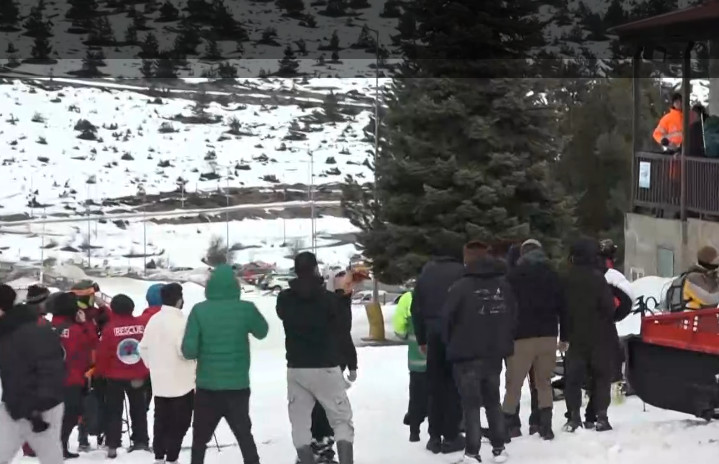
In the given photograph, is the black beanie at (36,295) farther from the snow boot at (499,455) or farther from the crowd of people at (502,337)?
the snow boot at (499,455)

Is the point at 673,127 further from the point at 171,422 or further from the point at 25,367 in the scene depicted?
the point at 25,367

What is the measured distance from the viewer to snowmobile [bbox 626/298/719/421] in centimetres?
923

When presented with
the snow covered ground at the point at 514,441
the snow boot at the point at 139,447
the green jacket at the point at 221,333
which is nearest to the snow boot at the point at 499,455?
the snow covered ground at the point at 514,441

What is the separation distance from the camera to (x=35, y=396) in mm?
7250

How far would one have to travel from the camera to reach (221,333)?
779cm

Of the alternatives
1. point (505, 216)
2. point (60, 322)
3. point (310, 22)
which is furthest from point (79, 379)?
point (310, 22)

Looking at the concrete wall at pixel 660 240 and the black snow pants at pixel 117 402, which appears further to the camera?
the concrete wall at pixel 660 240

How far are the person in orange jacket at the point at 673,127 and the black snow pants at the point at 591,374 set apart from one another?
31.7ft

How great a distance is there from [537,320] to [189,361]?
8.60 feet

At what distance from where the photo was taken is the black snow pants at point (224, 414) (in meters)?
7.79

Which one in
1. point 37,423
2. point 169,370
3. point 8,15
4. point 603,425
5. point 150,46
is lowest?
point 603,425

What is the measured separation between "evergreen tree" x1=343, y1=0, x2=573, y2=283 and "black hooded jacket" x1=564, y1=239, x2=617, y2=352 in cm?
1273

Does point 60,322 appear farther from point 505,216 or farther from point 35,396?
point 505,216

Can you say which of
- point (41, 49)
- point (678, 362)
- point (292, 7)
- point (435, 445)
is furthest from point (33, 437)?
point (292, 7)
